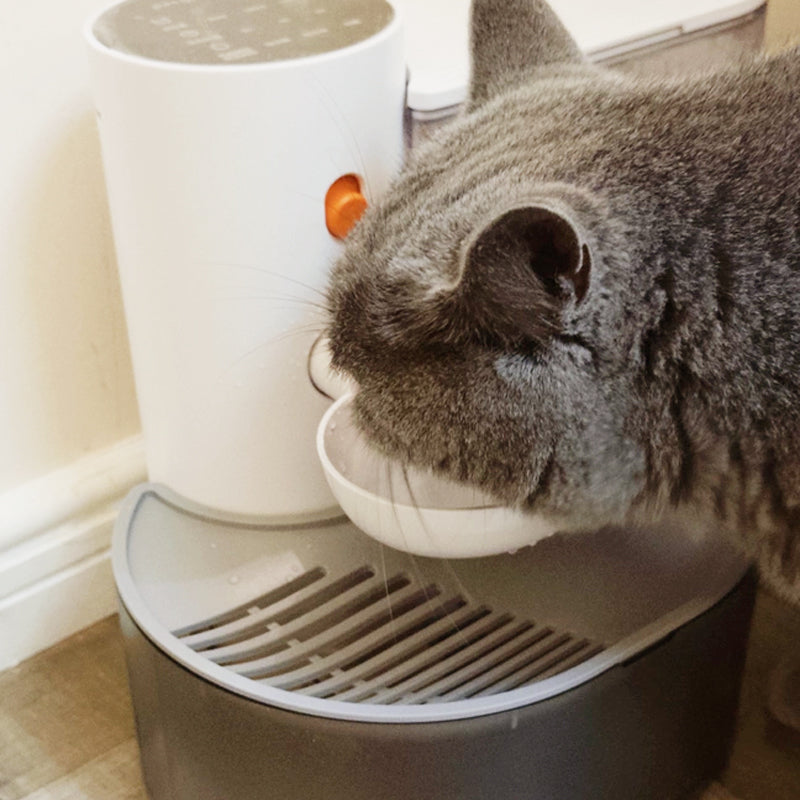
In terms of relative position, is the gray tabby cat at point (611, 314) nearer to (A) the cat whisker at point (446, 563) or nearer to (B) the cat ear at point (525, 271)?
(B) the cat ear at point (525, 271)

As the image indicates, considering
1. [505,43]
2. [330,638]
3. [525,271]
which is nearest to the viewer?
[525,271]

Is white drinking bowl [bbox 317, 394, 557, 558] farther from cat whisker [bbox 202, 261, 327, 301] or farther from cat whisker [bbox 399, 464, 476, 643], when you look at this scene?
cat whisker [bbox 202, 261, 327, 301]

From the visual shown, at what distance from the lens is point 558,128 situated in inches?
29.9

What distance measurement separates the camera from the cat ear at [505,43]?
2.87 ft

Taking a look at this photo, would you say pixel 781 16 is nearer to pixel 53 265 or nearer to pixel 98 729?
pixel 53 265

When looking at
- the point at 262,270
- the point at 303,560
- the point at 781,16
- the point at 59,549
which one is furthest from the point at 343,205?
the point at 781,16

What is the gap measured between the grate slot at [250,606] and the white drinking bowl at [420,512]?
13cm

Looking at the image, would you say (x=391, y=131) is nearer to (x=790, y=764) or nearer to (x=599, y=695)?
(x=599, y=695)

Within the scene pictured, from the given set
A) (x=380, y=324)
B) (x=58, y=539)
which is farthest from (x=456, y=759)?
(x=58, y=539)

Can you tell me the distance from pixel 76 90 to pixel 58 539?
52 cm

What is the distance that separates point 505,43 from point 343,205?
20 centimetres

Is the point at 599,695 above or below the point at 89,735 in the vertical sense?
above

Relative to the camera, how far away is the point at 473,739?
896 millimetres

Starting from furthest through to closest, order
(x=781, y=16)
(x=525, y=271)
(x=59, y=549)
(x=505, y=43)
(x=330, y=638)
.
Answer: (x=781, y=16)
(x=59, y=549)
(x=330, y=638)
(x=505, y=43)
(x=525, y=271)
